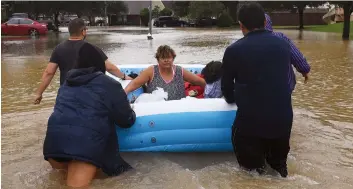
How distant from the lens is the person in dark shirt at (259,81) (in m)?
3.86

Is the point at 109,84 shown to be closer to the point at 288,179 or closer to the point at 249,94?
the point at 249,94

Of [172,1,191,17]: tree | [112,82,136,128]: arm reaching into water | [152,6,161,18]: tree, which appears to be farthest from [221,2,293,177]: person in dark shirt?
[152,6,161,18]: tree

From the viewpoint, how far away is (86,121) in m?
4.03

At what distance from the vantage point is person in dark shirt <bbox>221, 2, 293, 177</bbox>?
3857 mm

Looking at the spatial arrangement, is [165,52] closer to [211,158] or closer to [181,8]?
[211,158]

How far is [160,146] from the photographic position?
4840mm

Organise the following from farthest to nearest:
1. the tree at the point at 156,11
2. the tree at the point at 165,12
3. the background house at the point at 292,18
Answer: the tree at the point at 165,12, the tree at the point at 156,11, the background house at the point at 292,18

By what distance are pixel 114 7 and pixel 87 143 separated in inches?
2848

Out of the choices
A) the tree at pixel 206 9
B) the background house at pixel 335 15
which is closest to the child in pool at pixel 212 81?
the background house at pixel 335 15

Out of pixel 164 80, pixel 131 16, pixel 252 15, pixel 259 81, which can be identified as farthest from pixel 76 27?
pixel 131 16

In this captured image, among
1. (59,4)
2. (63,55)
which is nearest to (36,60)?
(63,55)

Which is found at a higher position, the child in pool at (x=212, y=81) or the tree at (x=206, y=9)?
the tree at (x=206, y=9)

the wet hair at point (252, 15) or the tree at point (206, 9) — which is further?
the tree at point (206, 9)

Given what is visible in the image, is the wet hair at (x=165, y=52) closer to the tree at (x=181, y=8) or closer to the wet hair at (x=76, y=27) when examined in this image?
the wet hair at (x=76, y=27)
